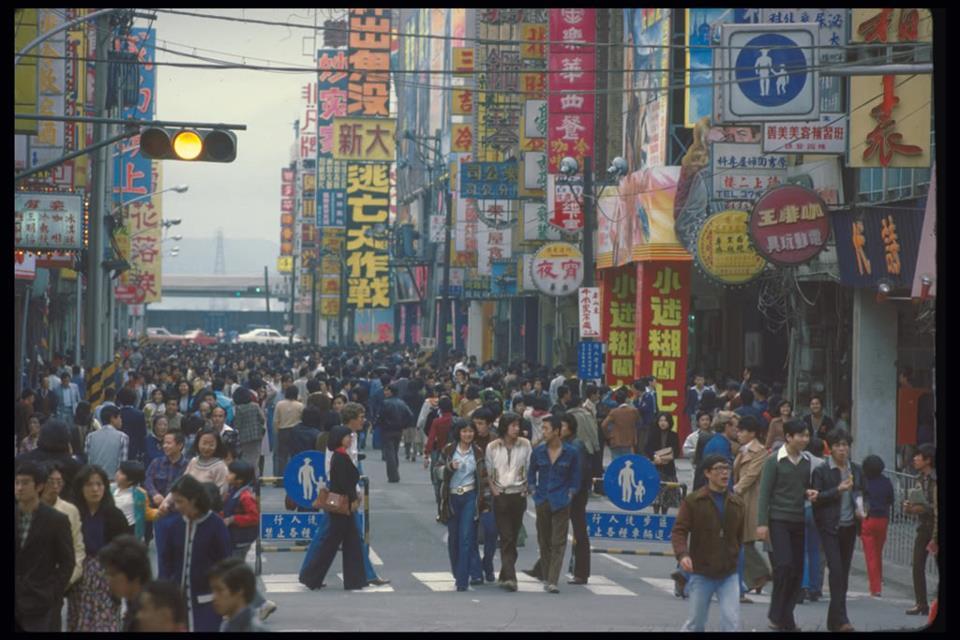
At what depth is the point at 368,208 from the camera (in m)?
84.6

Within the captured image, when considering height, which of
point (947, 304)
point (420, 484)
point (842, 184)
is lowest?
point (420, 484)

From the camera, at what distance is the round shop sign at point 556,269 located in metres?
36.5

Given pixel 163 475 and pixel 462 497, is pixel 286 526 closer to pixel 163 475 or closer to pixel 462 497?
→ pixel 163 475

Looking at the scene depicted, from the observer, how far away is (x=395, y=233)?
92125mm

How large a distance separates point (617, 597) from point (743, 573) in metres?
1.26

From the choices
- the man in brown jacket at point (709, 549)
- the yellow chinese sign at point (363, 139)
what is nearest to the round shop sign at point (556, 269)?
the man in brown jacket at point (709, 549)

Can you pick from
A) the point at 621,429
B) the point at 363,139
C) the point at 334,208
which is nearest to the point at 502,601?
the point at 621,429

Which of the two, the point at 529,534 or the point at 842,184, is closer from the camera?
the point at 529,534

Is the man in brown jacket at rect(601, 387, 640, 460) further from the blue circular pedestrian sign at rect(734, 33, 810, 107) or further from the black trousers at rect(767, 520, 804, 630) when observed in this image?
the black trousers at rect(767, 520, 804, 630)

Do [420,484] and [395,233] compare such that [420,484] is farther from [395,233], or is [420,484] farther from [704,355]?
[395,233]

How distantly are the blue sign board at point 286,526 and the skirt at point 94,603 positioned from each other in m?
6.13

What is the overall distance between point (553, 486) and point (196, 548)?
5766 mm

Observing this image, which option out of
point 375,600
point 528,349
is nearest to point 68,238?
point 375,600

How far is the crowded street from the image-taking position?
40.9 feet
